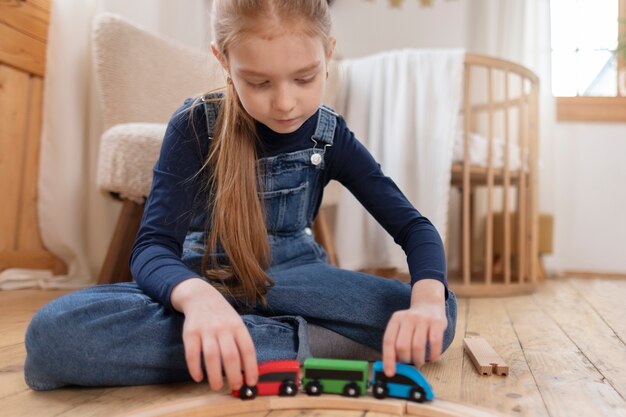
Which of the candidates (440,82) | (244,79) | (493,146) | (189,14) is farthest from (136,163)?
(189,14)

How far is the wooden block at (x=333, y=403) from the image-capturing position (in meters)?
0.62

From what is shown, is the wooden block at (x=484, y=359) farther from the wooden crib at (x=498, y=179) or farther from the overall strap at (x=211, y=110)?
the wooden crib at (x=498, y=179)

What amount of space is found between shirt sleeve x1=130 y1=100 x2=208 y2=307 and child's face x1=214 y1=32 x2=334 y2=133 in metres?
0.13

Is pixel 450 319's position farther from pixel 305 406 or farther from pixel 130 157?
pixel 130 157

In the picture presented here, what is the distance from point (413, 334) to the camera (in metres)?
0.65

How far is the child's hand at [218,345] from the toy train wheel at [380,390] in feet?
0.40

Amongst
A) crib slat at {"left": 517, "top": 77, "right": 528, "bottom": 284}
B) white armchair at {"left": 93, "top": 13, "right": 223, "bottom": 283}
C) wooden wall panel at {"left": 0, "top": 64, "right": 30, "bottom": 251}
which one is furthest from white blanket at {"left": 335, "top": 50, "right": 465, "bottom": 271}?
wooden wall panel at {"left": 0, "top": 64, "right": 30, "bottom": 251}

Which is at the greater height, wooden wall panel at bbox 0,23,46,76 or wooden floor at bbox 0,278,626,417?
wooden wall panel at bbox 0,23,46,76

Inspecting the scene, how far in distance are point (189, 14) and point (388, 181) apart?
67.1 inches

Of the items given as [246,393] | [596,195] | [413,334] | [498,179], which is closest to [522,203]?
[498,179]

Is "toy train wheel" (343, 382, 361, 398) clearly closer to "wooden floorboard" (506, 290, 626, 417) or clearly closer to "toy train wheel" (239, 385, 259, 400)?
"toy train wheel" (239, 385, 259, 400)

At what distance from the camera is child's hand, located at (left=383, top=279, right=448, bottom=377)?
63 cm

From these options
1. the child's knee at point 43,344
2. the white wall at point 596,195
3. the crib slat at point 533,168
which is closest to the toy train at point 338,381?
the child's knee at point 43,344

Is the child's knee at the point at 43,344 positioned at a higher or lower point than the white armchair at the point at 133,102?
lower
